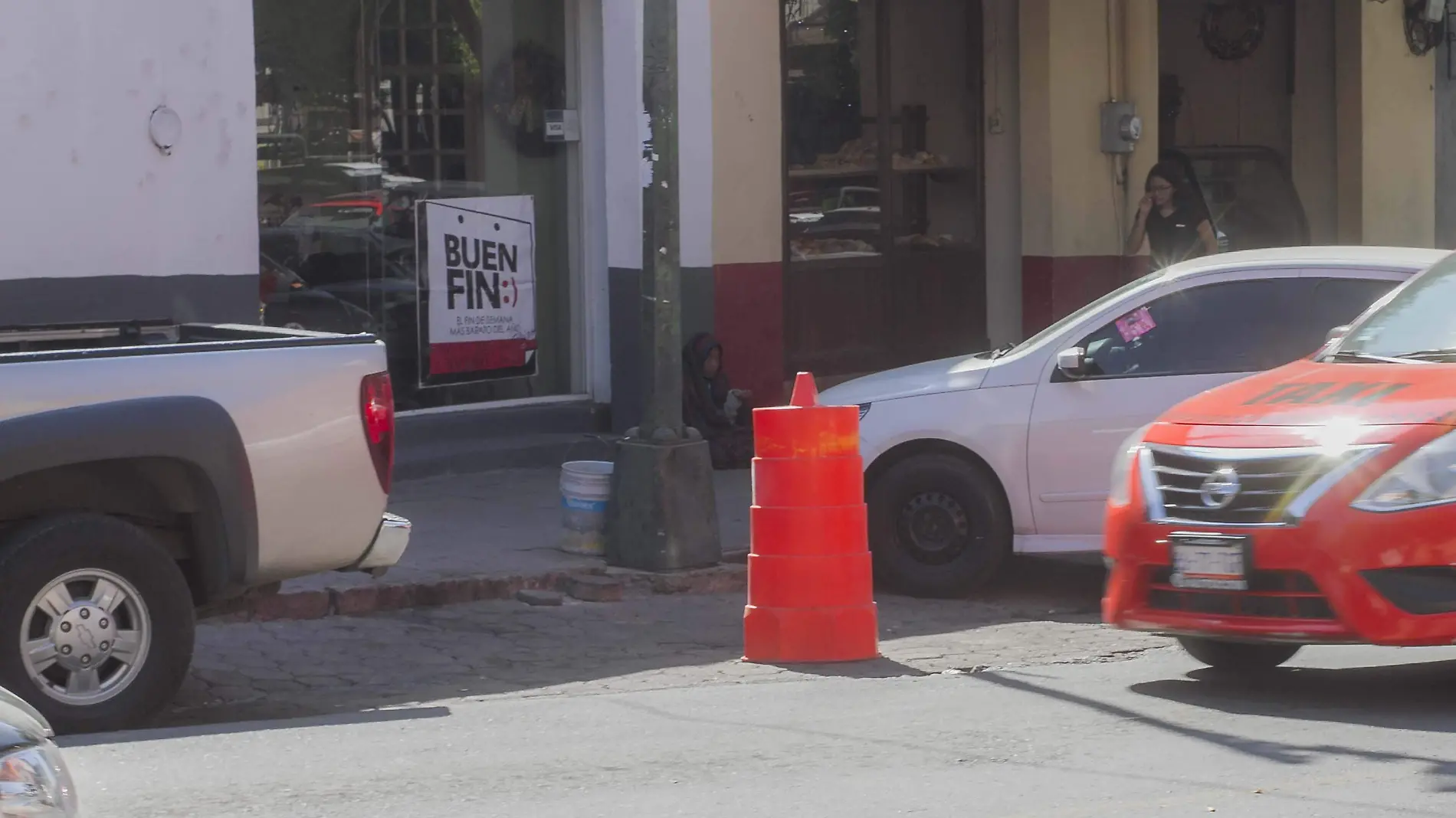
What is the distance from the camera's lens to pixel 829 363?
15312 mm

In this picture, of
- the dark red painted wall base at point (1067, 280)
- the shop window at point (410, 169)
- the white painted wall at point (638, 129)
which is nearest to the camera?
the shop window at point (410, 169)

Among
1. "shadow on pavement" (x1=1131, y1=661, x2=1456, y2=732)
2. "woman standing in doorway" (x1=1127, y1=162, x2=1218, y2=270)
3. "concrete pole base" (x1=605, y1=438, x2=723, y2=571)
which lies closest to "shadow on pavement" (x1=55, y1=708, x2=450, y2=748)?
"shadow on pavement" (x1=1131, y1=661, x2=1456, y2=732)

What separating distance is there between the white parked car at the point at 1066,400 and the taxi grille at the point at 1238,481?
7.16ft

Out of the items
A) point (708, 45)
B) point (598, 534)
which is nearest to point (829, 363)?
point (708, 45)

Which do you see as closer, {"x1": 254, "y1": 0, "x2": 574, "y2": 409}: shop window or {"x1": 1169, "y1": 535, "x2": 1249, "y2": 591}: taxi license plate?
{"x1": 1169, "y1": 535, "x2": 1249, "y2": 591}: taxi license plate

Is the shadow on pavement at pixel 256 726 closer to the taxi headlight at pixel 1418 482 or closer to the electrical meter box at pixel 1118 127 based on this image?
the taxi headlight at pixel 1418 482

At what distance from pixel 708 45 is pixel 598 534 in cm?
465

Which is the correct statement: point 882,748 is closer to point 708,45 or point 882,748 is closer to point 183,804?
point 183,804

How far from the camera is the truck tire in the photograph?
6.56m

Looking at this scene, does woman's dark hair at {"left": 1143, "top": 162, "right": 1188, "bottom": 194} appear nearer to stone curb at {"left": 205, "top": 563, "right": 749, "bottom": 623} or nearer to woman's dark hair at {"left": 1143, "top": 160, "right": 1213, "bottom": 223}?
woman's dark hair at {"left": 1143, "top": 160, "right": 1213, "bottom": 223}

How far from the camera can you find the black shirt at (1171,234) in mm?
13969

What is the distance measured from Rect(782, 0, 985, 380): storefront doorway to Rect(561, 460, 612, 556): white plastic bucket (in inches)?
183

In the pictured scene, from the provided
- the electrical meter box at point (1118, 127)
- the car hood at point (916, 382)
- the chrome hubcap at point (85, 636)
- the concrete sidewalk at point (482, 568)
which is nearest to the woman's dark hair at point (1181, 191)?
the electrical meter box at point (1118, 127)

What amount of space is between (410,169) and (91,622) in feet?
22.6
